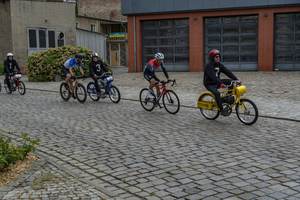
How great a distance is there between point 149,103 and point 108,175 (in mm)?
6166

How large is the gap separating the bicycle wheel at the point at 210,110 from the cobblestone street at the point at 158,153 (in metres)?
0.17

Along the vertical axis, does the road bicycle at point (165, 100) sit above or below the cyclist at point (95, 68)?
below

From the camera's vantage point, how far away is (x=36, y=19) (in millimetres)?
31859

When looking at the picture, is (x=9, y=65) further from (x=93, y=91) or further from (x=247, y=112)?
(x=247, y=112)

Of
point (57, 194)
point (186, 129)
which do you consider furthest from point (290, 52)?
point (57, 194)

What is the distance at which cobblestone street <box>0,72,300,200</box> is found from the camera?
4.50 m

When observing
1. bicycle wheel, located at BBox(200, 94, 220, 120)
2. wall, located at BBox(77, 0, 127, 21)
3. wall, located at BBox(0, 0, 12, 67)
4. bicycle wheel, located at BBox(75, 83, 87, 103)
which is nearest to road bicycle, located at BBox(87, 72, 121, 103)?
bicycle wheel, located at BBox(75, 83, 87, 103)

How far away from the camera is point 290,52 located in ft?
82.1

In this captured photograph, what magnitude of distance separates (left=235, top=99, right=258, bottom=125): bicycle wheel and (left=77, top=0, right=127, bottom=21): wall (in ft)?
147

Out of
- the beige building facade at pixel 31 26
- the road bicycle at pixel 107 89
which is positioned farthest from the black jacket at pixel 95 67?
the beige building facade at pixel 31 26

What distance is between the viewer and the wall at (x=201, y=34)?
24.8 meters

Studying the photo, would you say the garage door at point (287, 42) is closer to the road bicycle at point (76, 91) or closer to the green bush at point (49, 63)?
the green bush at point (49, 63)

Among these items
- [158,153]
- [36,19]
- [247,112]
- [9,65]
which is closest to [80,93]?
[9,65]

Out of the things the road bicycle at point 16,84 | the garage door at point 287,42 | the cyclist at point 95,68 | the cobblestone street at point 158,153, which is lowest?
the cobblestone street at point 158,153
